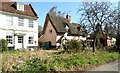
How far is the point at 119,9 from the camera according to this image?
3562 cm

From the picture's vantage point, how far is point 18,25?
3516 cm

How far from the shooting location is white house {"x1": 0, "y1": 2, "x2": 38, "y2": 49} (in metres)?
32.4

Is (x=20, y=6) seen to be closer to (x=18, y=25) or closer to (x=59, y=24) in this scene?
(x=18, y=25)

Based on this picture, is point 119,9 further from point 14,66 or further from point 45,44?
point 14,66

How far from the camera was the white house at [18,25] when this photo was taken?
32438 mm

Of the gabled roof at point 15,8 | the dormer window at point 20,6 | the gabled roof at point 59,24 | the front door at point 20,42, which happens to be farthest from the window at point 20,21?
the gabled roof at point 59,24

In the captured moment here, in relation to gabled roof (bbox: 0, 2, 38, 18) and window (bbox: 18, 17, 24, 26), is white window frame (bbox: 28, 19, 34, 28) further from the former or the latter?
window (bbox: 18, 17, 24, 26)

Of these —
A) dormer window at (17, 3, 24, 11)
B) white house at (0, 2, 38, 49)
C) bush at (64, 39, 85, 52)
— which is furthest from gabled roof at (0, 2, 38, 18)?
bush at (64, 39, 85, 52)

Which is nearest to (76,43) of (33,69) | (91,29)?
(91,29)

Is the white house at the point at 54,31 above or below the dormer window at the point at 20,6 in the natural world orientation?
below

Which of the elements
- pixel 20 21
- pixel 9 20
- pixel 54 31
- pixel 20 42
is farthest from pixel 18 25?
pixel 54 31

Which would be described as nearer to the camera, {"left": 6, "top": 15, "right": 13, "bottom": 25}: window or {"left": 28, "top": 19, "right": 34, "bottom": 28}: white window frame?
{"left": 6, "top": 15, "right": 13, "bottom": 25}: window

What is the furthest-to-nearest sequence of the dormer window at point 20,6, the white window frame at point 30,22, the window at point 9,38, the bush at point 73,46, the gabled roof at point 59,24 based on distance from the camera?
the gabled roof at point 59,24 → the white window frame at point 30,22 → the dormer window at point 20,6 → the window at point 9,38 → the bush at point 73,46

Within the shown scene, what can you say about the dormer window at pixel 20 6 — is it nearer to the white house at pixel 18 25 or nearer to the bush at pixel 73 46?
the white house at pixel 18 25
